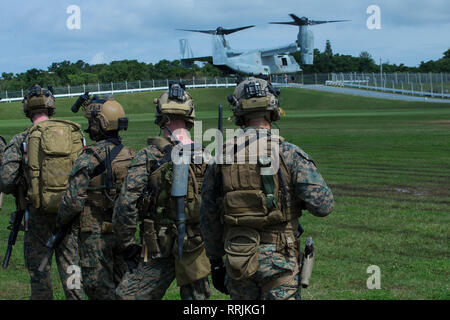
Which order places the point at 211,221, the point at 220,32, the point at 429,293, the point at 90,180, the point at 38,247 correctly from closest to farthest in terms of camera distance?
the point at 211,221 < the point at 90,180 < the point at 38,247 < the point at 429,293 < the point at 220,32

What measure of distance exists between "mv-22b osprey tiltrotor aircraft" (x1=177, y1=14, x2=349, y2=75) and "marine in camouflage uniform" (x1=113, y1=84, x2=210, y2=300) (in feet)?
234

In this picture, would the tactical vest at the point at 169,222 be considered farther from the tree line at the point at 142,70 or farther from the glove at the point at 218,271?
the tree line at the point at 142,70

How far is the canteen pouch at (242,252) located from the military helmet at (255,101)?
90cm

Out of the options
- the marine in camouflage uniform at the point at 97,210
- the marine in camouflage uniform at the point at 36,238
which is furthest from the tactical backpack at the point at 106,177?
the marine in camouflage uniform at the point at 36,238

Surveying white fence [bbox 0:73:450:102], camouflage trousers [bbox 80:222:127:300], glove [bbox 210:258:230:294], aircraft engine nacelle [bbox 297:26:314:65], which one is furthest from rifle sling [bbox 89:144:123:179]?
aircraft engine nacelle [bbox 297:26:314:65]

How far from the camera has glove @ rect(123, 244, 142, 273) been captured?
Result: 17.7ft

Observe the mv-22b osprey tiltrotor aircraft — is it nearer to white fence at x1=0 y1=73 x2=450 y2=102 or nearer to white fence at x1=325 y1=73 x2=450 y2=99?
white fence at x1=0 y1=73 x2=450 y2=102

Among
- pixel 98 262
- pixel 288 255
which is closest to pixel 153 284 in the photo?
pixel 98 262

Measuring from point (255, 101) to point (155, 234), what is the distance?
54.4 inches

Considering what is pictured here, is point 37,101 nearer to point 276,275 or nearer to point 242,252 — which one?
point 242,252

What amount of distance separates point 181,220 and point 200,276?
0.51 m

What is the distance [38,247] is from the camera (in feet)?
21.4
